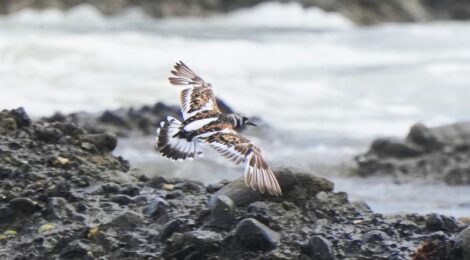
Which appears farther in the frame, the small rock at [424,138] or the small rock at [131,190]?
the small rock at [424,138]

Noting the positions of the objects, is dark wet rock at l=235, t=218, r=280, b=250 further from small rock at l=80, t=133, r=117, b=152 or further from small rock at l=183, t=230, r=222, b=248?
small rock at l=80, t=133, r=117, b=152

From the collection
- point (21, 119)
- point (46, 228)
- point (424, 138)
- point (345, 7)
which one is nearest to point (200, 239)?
point (46, 228)

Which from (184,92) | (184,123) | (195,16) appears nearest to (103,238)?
(184,123)

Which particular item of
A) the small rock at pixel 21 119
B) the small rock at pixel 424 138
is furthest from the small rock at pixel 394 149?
the small rock at pixel 21 119

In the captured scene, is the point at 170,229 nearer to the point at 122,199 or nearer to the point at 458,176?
the point at 122,199

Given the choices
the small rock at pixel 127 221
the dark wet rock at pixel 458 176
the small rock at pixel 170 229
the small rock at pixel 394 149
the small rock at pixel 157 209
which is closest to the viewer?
the small rock at pixel 170 229

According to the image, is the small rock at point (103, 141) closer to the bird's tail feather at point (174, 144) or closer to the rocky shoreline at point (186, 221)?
the rocky shoreline at point (186, 221)

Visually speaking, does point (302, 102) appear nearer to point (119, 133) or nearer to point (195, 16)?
point (119, 133)

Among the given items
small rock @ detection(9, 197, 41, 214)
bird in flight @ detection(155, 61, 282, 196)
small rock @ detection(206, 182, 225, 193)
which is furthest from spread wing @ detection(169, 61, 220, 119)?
small rock @ detection(9, 197, 41, 214)
